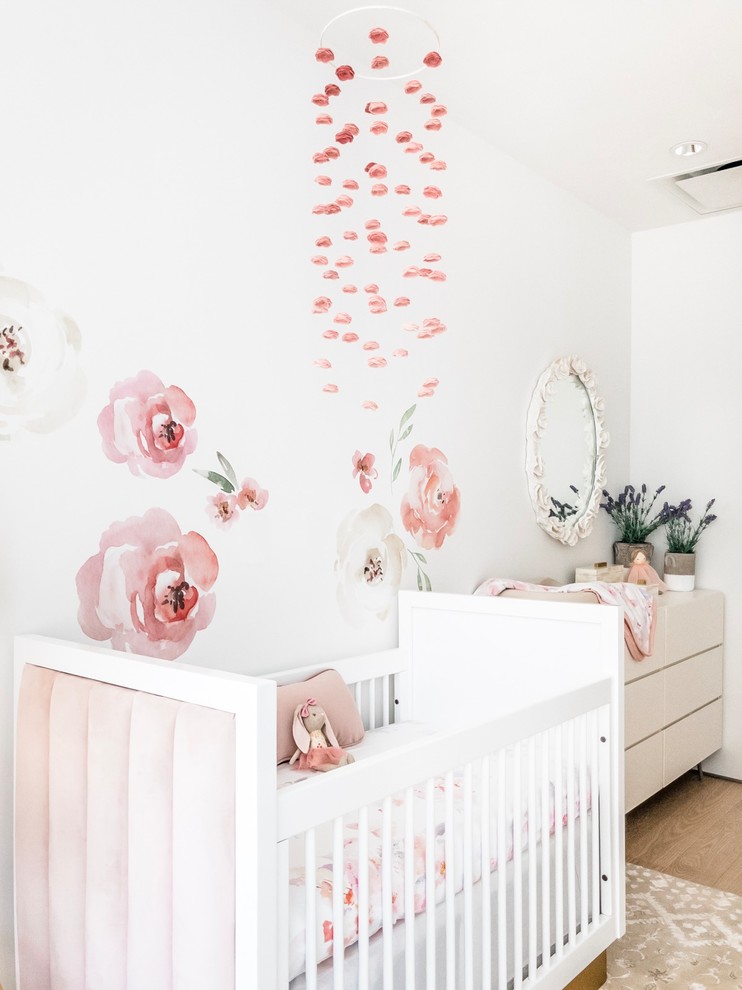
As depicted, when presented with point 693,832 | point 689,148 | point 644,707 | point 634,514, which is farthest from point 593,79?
point 693,832

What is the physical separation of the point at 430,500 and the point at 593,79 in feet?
4.30

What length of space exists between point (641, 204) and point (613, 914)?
267 cm

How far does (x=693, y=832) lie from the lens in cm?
292

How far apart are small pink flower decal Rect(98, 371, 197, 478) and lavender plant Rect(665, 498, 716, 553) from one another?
2.41 m

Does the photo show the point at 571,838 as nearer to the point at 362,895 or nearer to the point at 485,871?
the point at 485,871

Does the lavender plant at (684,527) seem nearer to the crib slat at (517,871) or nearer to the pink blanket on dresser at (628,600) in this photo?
the pink blanket on dresser at (628,600)

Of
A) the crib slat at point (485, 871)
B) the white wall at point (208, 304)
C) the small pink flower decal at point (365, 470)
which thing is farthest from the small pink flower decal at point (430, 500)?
the crib slat at point (485, 871)

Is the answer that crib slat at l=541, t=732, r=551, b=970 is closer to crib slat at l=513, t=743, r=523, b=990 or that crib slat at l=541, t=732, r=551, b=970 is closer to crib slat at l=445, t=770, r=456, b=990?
crib slat at l=513, t=743, r=523, b=990

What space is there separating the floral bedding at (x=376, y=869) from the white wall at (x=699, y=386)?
205 cm

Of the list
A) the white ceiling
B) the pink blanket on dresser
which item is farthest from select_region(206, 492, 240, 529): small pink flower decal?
the white ceiling

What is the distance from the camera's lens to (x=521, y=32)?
2.17 m

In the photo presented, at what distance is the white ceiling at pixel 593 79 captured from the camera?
6.84ft

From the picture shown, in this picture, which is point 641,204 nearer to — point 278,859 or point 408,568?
point 408,568

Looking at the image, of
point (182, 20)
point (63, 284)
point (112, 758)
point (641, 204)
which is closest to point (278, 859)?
point (112, 758)
